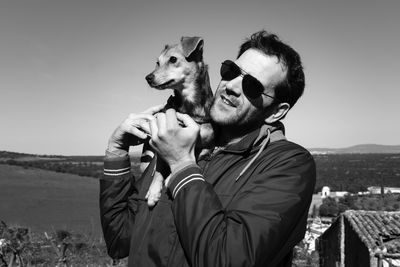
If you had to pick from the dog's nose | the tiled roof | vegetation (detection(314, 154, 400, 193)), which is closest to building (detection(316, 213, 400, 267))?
the tiled roof

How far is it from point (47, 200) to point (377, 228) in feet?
137

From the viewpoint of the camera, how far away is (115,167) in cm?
237

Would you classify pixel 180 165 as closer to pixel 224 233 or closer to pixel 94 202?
pixel 224 233

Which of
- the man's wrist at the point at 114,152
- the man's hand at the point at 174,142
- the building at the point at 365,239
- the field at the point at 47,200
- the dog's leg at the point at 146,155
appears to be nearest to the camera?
the man's hand at the point at 174,142

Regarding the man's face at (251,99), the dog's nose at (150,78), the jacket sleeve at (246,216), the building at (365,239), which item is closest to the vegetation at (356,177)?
the building at (365,239)

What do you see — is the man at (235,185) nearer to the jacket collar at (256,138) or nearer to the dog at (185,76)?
the jacket collar at (256,138)

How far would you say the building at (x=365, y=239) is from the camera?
1956 centimetres

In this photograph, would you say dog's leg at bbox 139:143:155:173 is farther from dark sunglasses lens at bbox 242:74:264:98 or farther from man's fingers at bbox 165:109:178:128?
dark sunglasses lens at bbox 242:74:264:98

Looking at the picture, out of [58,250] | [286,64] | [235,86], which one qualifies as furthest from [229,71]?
[58,250]

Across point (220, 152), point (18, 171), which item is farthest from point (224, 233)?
point (18, 171)

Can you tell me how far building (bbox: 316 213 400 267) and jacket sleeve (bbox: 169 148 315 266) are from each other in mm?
18834

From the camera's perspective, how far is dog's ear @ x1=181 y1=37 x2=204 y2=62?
436 centimetres

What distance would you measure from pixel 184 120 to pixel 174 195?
43cm

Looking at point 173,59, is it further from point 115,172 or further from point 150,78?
point 115,172
